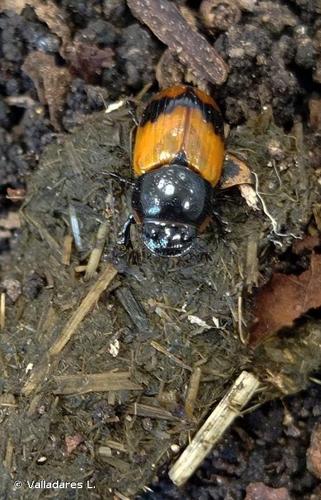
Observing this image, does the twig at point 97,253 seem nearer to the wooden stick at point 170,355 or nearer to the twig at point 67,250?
the twig at point 67,250

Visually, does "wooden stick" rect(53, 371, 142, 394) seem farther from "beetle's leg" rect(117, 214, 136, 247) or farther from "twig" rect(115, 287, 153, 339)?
"beetle's leg" rect(117, 214, 136, 247)

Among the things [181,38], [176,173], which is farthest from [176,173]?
[181,38]

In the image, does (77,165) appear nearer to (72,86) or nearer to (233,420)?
(72,86)

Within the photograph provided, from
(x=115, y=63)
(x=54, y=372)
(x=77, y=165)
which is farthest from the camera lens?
(x=115, y=63)

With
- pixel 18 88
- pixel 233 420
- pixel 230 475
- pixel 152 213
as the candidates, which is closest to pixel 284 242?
pixel 152 213

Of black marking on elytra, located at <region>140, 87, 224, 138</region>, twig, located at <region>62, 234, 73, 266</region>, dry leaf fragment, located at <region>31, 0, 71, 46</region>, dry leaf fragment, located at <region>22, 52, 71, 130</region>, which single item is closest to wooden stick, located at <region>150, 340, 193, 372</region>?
twig, located at <region>62, 234, 73, 266</region>

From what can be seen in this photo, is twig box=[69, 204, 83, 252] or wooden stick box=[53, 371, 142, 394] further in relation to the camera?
twig box=[69, 204, 83, 252]
